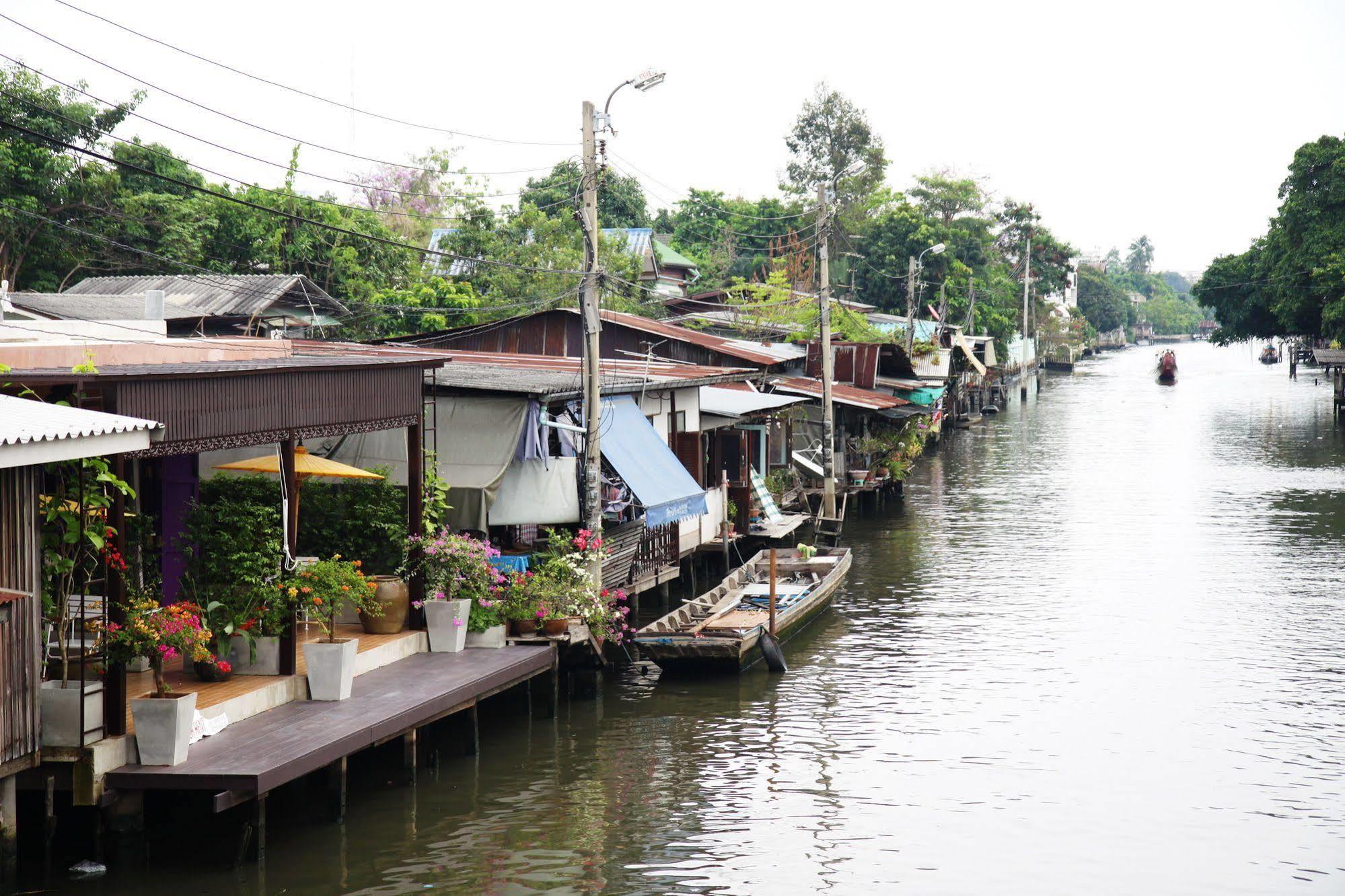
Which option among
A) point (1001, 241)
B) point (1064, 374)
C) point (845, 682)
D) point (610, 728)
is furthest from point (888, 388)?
point (1064, 374)

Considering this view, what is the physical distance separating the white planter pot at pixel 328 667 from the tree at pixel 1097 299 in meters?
178

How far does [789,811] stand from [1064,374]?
12201 centimetres

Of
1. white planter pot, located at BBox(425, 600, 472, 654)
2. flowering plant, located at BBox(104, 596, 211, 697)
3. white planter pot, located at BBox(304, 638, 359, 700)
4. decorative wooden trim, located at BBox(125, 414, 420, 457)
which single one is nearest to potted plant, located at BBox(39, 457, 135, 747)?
flowering plant, located at BBox(104, 596, 211, 697)

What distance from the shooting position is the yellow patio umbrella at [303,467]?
57.1ft

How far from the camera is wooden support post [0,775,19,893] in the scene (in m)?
12.0

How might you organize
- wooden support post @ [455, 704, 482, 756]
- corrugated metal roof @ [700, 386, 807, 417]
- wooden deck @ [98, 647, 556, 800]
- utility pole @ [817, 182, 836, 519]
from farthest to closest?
utility pole @ [817, 182, 836, 519] < corrugated metal roof @ [700, 386, 807, 417] < wooden support post @ [455, 704, 482, 756] < wooden deck @ [98, 647, 556, 800]

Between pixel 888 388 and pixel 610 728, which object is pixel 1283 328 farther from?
pixel 610 728

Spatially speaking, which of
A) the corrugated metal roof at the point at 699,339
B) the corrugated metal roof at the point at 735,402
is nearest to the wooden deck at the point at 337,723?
the corrugated metal roof at the point at 735,402

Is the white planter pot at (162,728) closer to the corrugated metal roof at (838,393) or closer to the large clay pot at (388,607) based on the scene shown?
the large clay pot at (388,607)

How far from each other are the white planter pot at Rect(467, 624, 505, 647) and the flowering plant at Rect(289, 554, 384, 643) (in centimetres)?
284

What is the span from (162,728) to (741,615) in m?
13.5

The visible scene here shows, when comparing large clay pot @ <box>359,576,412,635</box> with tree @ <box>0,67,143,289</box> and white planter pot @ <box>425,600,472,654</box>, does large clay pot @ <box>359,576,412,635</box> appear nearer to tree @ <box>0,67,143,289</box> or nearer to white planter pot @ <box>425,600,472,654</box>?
white planter pot @ <box>425,600,472,654</box>

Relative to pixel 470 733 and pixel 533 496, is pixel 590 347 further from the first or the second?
pixel 470 733

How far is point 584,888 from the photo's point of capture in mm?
13328
